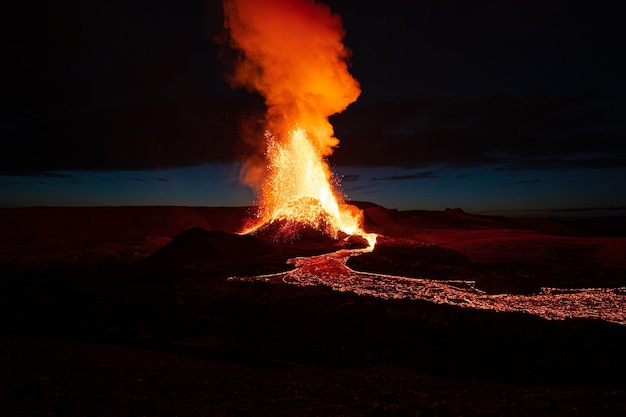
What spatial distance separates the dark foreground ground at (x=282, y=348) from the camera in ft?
28.3

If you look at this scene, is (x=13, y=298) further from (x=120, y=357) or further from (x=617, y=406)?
(x=617, y=406)

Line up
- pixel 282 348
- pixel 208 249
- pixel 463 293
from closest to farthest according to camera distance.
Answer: pixel 282 348 → pixel 463 293 → pixel 208 249

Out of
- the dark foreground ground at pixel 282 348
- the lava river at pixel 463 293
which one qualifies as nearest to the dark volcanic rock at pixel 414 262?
the dark foreground ground at pixel 282 348

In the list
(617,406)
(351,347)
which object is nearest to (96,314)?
(351,347)

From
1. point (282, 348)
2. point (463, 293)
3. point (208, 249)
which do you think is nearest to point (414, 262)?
point (463, 293)

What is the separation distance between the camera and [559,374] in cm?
1061

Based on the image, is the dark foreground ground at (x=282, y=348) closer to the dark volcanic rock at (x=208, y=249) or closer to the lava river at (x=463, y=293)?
the lava river at (x=463, y=293)

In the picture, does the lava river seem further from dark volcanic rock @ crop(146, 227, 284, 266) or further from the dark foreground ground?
dark volcanic rock @ crop(146, 227, 284, 266)

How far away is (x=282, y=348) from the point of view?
12984 mm

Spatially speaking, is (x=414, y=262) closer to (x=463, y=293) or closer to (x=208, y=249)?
(x=463, y=293)

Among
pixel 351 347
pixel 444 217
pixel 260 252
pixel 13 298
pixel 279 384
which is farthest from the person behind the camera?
pixel 444 217

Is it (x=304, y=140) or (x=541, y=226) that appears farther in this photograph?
(x=541, y=226)

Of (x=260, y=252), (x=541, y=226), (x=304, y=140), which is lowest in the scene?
(x=260, y=252)

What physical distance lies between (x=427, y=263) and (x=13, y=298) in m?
20.7
